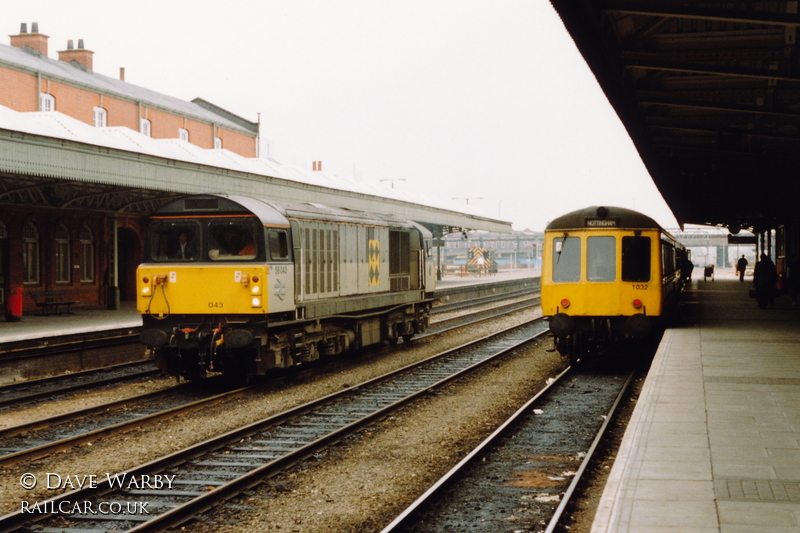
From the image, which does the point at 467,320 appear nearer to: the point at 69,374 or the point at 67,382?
the point at 69,374

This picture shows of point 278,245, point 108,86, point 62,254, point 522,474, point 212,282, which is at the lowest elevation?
point 522,474

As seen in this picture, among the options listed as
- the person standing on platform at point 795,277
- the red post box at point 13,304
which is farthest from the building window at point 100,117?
the person standing on platform at point 795,277

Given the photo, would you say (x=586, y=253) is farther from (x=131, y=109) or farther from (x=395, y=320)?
(x=131, y=109)

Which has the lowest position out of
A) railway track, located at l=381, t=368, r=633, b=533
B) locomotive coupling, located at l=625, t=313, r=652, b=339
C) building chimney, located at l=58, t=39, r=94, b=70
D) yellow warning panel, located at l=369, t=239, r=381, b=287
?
railway track, located at l=381, t=368, r=633, b=533

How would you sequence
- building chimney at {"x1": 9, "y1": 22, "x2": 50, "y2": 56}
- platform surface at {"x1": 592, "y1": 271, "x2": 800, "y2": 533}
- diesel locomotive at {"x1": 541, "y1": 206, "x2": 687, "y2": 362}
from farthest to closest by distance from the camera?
building chimney at {"x1": 9, "y1": 22, "x2": 50, "y2": 56} < diesel locomotive at {"x1": 541, "y1": 206, "x2": 687, "y2": 362} < platform surface at {"x1": 592, "y1": 271, "x2": 800, "y2": 533}

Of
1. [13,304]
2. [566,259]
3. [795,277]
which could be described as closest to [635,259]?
[566,259]

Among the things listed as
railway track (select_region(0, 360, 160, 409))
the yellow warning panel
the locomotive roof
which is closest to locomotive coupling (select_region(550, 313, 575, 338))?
the locomotive roof

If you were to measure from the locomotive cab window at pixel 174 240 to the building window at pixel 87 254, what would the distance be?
1557cm

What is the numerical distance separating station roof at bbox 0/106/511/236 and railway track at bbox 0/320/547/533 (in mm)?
8220

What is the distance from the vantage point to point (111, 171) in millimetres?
18281

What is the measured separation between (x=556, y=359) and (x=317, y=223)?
6005 millimetres

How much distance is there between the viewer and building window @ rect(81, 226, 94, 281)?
27.5 m

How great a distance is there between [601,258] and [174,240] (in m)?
7.42

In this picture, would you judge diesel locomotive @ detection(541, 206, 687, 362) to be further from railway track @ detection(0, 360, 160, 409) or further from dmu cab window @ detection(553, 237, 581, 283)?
railway track @ detection(0, 360, 160, 409)
